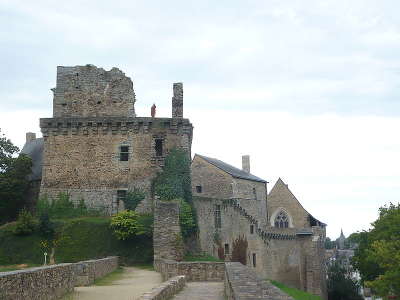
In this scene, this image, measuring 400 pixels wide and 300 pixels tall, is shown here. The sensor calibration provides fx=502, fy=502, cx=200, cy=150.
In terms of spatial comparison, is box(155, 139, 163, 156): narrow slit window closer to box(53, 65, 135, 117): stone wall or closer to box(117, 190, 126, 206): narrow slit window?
box(53, 65, 135, 117): stone wall

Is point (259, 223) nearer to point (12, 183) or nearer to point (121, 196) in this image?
point (121, 196)

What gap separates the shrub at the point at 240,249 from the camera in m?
37.1

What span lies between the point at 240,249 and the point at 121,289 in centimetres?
2089

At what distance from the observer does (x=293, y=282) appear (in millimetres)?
46344

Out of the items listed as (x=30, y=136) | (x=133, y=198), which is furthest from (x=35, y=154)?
(x=133, y=198)

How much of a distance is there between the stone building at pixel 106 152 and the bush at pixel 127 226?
3.33 metres

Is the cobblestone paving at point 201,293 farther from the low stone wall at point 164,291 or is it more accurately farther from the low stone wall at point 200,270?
the low stone wall at point 200,270

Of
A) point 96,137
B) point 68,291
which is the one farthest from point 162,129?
point 68,291

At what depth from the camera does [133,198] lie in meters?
33.6

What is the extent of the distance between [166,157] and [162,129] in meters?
1.99

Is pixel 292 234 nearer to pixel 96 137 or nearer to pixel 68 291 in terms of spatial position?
pixel 96 137

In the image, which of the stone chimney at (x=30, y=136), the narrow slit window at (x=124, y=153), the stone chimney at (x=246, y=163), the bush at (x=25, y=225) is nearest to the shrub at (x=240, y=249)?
the narrow slit window at (x=124, y=153)

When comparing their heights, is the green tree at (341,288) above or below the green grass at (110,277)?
below

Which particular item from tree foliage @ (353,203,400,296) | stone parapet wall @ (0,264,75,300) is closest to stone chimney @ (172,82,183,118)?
tree foliage @ (353,203,400,296)
